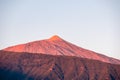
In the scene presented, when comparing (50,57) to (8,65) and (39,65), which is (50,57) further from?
(8,65)

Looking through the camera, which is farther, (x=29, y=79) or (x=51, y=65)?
(x=51, y=65)

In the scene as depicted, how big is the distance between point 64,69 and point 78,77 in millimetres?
11065

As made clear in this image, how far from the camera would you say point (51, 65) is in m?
175

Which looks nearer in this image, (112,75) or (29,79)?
(29,79)

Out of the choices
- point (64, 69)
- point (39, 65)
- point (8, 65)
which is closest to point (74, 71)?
point (64, 69)

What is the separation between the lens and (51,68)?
563ft

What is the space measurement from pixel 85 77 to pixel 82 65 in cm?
1319

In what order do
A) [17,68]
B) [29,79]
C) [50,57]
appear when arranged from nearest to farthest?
1. [29,79]
2. [17,68]
3. [50,57]

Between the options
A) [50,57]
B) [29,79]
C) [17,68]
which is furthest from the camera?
[50,57]

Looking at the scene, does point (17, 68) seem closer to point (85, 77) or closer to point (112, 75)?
point (85, 77)

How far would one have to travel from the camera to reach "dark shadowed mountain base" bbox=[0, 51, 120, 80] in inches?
6452

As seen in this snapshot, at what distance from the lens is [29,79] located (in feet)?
522

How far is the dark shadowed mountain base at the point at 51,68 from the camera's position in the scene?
538ft

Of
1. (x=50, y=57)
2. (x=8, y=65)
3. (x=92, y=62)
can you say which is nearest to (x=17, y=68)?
(x=8, y=65)
